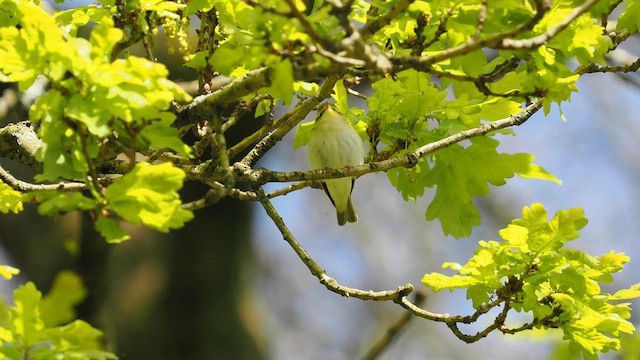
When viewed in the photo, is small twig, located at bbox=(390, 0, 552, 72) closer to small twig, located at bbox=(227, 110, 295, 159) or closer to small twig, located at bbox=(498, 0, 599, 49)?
small twig, located at bbox=(498, 0, 599, 49)

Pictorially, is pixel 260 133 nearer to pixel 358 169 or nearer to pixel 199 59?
pixel 199 59

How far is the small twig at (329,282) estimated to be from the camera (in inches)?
103

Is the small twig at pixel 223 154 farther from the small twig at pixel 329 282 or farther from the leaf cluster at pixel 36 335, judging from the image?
the small twig at pixel 329 282

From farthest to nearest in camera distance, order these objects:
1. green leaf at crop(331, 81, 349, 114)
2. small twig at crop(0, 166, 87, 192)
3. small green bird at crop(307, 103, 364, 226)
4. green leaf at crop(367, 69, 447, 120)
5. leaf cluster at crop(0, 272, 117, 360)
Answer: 1. small green bird at crop(307, 103, 364, 226)
2. green leaf at crop(331, 81, 349, 114)
3. green leaf at crop(367, 69, 447, 120)
4. small twig at crop(0, 166, 87, 192)
5. leaf cluster at crop(0, 272, 117, 360)

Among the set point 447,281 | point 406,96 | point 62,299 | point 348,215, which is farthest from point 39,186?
point 348,215

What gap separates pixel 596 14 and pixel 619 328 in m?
0.99

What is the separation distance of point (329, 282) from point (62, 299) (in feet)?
3.36

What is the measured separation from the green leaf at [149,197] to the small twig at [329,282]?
1010 millimetres

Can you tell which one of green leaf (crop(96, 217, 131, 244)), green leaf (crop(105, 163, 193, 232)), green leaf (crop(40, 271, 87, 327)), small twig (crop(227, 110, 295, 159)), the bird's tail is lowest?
the bird's tail

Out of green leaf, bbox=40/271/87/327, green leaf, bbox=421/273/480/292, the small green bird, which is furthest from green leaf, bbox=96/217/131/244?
the small green bird

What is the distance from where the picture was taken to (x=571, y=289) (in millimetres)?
2516

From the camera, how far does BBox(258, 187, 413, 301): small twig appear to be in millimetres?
2613

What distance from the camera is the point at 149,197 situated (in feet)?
5.87

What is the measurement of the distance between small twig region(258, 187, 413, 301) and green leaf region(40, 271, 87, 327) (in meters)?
0.76
